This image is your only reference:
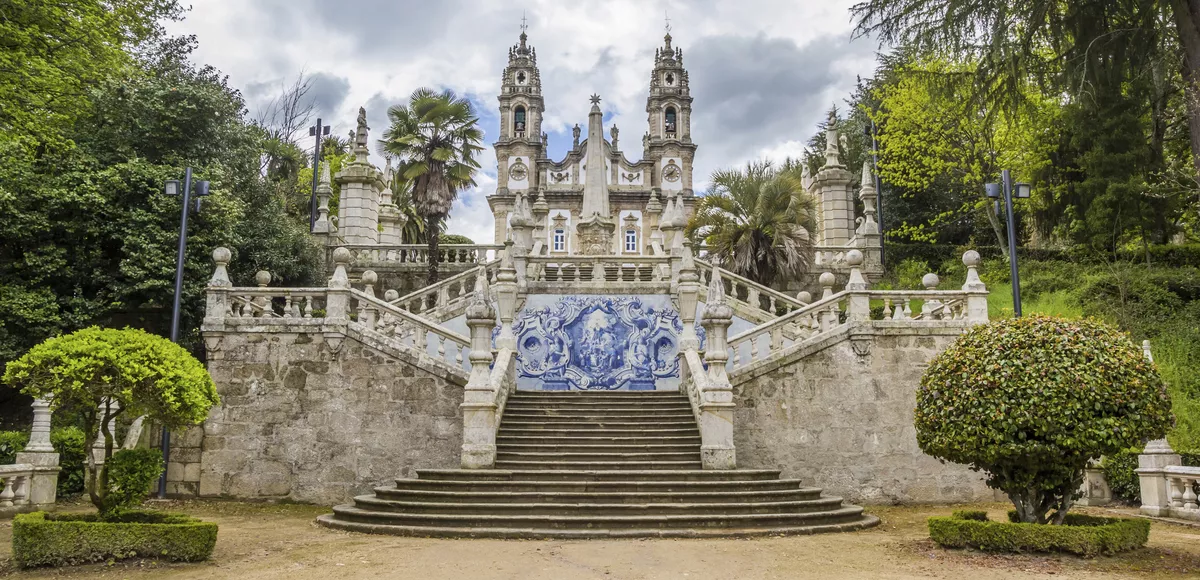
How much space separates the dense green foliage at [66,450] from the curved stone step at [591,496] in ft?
20.4

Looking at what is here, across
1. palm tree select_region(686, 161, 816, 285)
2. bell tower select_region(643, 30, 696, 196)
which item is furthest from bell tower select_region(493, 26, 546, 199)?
palm tree select_region(686, 161, 816, 285)

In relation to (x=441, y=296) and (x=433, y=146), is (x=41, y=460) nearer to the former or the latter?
(x=441, y=296)

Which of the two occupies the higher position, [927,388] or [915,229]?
[915,229]

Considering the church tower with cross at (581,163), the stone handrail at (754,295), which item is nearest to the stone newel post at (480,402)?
the stone handrail at (754,295)

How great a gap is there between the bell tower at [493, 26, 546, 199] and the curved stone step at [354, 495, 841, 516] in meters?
49.4

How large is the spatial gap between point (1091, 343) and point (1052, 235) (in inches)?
905

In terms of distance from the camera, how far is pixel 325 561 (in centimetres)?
888

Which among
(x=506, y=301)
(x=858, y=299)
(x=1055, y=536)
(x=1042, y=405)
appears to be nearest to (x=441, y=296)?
(x=506, y=301)

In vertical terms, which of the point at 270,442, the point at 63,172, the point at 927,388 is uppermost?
the point at 63,172

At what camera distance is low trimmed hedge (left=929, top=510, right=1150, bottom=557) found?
8547mm

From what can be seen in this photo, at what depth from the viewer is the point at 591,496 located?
38.2 ft

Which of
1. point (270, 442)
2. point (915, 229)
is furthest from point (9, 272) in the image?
point (915, 229)

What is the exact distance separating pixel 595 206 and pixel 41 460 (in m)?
17.5

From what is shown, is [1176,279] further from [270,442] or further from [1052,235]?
[270,442]
